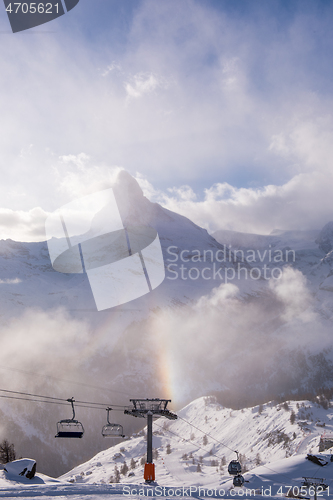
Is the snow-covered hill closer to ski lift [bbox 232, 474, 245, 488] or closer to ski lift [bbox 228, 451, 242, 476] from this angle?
ski lift [bbox 228, 451, 242, 476]

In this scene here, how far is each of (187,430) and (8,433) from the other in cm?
8060

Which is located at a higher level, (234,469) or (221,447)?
(234,469)

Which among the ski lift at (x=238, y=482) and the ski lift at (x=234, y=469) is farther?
the ski lift at (x=234, y=469)

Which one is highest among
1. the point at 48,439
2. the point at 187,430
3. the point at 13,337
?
the point at 13,337

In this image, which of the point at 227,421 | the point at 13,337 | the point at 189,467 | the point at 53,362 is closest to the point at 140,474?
the point at 189,467

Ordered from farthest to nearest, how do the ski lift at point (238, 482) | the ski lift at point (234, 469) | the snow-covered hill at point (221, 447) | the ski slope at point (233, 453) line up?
the snow-covered hill at point (221, 447) → the ski lift at point (234, 469) → the ski slope at point (233, 453) → the ski lift at point (238, 482)

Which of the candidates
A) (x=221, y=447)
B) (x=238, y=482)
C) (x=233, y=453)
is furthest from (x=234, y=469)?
(x=221, y=447)

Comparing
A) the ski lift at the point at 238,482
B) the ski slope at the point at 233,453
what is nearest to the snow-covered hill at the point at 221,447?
the ski slope at the point at 233,453

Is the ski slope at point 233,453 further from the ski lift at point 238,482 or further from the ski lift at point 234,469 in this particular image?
the ski lift at point 234,469

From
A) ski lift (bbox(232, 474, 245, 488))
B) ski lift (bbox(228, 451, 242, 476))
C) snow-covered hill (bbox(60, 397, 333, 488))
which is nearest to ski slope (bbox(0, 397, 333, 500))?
snow-covered hill (bbox(60, 397, 333, 488))

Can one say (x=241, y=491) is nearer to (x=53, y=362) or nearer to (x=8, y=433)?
(x=8, y=433)

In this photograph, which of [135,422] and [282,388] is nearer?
[135,422]

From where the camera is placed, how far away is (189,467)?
214 ft

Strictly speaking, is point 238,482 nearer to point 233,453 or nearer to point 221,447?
point 233,453
